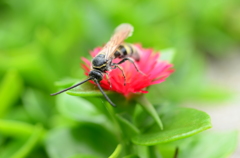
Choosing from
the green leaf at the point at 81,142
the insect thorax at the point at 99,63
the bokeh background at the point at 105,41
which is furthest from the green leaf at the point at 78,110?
the insect thorax at the point at 99,63

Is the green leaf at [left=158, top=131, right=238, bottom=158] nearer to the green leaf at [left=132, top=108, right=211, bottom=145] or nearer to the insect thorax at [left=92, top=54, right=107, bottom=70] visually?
the green leaf at [left=132, top=108, right=211, bottom=145]

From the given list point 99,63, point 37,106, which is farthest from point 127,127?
point 37,106

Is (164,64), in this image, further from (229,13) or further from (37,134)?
(229,13)

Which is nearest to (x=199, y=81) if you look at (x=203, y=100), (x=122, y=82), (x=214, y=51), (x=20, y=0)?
(x=203, y=100)

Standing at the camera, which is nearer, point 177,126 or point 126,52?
point 177,126

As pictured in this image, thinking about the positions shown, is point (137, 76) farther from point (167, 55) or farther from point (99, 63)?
point (167, 55)
